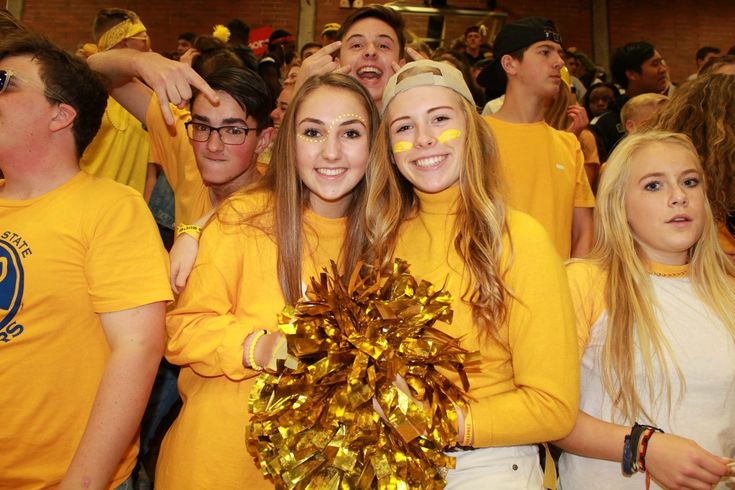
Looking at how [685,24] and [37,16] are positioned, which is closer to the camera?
[37,16]

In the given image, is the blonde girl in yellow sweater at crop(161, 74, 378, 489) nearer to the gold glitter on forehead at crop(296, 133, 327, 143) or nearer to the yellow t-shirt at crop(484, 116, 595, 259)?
the gold glitter on forehead at crop(296, 133, 327, 143)

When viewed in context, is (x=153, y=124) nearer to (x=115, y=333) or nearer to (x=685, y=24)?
(x=115, y=333)

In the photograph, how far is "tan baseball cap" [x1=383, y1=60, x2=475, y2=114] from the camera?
2252 millimetres

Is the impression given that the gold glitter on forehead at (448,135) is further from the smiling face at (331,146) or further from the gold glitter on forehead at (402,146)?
the smiling face at (331,146)

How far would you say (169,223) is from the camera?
383 centimetres

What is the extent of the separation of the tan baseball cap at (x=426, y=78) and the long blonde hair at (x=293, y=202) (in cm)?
15

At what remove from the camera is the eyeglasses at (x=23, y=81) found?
2002 mm

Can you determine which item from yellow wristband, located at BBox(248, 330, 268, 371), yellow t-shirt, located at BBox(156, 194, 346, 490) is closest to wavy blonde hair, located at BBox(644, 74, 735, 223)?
yellow t-shirt, located at BBox(156, 194, 346, 490)

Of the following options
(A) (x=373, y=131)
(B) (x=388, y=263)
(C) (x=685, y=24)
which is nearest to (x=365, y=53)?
(A) (x=373, y=131)

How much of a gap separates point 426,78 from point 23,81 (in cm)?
119

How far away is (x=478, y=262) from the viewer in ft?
6.57

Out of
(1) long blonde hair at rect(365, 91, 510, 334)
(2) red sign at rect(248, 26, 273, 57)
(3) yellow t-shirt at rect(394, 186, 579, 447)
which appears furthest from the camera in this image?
(2) red sign at rect(248, 26, 273, 57)

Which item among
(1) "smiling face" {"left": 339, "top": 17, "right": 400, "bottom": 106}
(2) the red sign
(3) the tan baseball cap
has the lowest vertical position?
(3) the tan baseball cap

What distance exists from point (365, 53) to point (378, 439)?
6.78 feet
